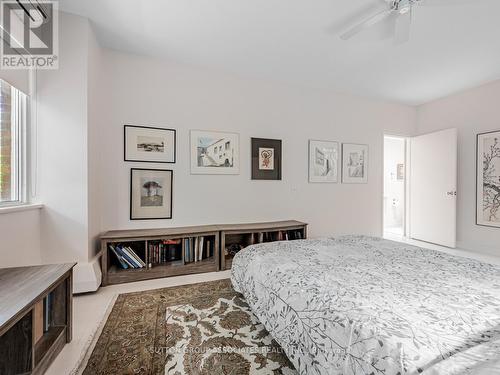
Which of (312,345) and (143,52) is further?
(143,52)

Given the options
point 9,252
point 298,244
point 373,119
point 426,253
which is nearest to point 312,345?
point 298,244

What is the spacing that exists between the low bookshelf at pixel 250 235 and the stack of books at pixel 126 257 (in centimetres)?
95

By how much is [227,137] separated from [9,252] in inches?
96.2

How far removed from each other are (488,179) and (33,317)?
17.7ft

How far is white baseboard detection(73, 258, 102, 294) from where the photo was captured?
7.11ft

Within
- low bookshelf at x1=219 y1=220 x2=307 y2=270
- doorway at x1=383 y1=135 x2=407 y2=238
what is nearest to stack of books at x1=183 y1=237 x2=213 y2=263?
low bookshelf at x1=219 y1=220 x2=307 y2=270

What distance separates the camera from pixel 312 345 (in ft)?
3.39

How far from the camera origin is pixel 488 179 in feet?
11.8

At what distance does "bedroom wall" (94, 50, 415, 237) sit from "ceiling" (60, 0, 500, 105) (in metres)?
0.28

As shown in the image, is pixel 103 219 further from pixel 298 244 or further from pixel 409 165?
pixel 409 165

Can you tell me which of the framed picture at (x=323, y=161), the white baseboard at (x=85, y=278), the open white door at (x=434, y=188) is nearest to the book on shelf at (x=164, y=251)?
the white baseboard at (x=85, y=278)

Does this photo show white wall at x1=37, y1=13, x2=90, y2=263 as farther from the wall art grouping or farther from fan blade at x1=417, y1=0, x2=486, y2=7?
fan blade at x1=417, y1=0, x2=486, y2=7

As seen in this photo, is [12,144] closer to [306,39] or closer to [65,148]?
[65,148]

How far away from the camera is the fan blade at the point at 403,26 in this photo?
1.97m
